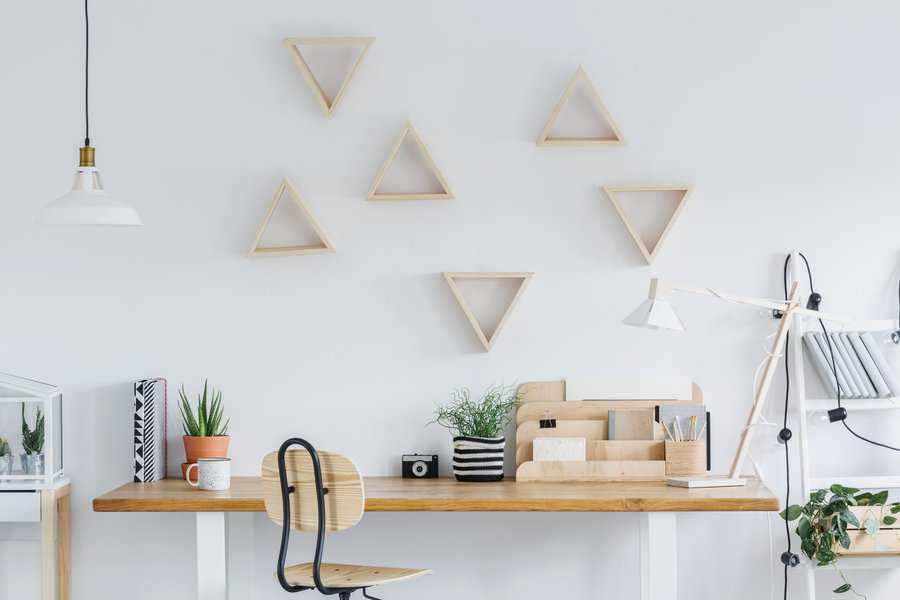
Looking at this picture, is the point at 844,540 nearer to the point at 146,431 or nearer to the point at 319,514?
the point at 319,514

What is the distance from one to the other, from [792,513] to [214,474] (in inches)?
67.3

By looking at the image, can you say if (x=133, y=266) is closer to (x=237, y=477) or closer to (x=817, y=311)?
(x=237, y=477)

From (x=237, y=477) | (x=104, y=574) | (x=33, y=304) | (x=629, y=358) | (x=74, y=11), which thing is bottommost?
(x=104, y=574)

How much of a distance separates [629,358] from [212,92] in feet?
5.26

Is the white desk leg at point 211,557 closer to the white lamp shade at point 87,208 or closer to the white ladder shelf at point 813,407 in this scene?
the white lamp shade at point 87,208

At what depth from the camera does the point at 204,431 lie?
321cm

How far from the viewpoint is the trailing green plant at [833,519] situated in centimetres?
293

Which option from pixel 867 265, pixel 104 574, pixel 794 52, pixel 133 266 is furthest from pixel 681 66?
pixel 104 574

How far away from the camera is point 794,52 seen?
3.31 metres

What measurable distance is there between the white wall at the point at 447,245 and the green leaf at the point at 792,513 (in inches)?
8.6

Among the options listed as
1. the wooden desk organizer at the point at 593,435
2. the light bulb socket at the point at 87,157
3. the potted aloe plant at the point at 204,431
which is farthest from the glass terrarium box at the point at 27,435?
the wooden desk organizer at the point at 593,435

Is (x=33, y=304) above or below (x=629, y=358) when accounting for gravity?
above

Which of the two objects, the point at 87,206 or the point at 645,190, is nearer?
the point at 87,206

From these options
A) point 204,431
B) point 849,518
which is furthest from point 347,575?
point 849,518
